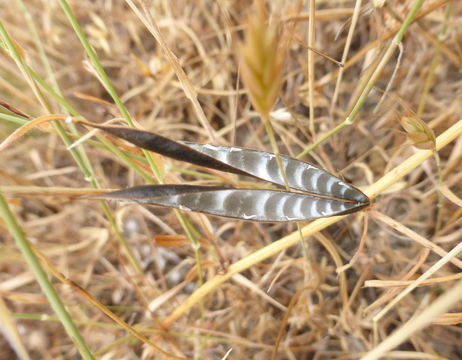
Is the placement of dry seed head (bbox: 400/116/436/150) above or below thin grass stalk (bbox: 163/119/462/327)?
above

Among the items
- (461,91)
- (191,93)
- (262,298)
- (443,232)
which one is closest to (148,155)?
(191,93)

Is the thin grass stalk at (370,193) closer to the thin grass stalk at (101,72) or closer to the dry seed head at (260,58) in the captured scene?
the thin grass stalk at (101,72)

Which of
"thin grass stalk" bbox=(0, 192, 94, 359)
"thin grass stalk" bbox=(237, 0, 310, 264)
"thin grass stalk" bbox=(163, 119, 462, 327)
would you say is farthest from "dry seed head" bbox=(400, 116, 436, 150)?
"thin grass stalk" bbox=(0, 192, 94, 359)

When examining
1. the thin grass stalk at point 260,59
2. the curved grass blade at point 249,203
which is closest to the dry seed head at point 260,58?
the thin grass stalk at point 260,59

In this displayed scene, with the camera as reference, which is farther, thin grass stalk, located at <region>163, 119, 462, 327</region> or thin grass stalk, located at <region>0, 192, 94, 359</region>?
thin grass stalk, located at <region>163, 119, 462, 327</region>

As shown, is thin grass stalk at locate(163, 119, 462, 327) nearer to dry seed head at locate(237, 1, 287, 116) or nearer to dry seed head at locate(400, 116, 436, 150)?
dry seed head at locate(400, 116, 436, 150)

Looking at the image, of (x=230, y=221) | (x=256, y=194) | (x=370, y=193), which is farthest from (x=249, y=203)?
(x=230, y=221)

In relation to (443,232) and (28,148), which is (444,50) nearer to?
(443,232)
